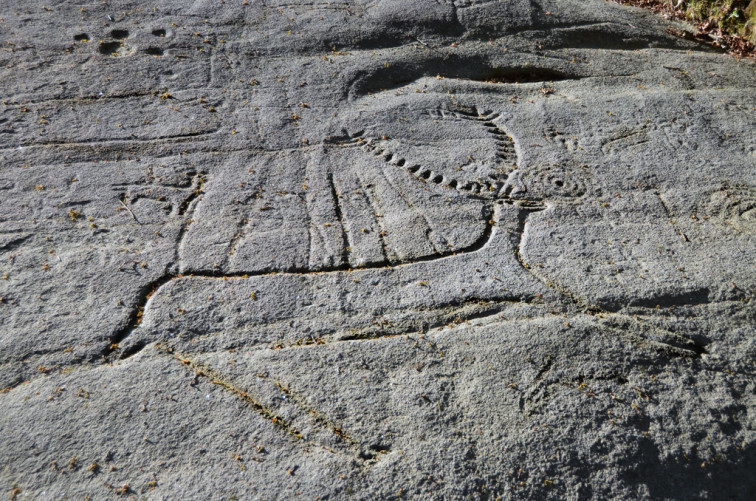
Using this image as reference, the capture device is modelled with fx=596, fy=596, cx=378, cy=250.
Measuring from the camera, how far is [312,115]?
408cm

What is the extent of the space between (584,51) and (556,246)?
7.31 ft

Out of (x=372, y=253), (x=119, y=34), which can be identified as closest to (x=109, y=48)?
(x=119, y=34)

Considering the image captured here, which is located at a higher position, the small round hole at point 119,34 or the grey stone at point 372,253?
the small round hole at point 119,34

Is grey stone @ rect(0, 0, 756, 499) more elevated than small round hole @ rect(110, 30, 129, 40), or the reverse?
small round hole @ rect(110, 30, 129, 40)

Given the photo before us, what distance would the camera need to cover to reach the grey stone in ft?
8.21

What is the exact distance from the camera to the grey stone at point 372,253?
2504 mm

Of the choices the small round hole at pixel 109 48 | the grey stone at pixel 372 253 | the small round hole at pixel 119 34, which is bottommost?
the grey stone at pixel 372 253

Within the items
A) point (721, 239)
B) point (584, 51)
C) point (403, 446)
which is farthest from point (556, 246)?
point (584, 51)

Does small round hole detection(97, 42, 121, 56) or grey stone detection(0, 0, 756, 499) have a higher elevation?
small round hole detection(97, 42, 121, 56)

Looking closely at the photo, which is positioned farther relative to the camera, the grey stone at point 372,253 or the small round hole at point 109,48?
the small round hole at point 109,48

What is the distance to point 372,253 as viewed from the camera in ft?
10.7

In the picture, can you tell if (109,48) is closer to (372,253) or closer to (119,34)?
(119,34)

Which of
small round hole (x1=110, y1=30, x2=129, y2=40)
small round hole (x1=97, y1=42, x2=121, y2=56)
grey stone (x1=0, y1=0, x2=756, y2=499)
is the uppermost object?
small round hole (x1=110, y1=30, x2=129, y2=40)

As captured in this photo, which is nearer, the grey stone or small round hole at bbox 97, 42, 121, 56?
the grey stone
